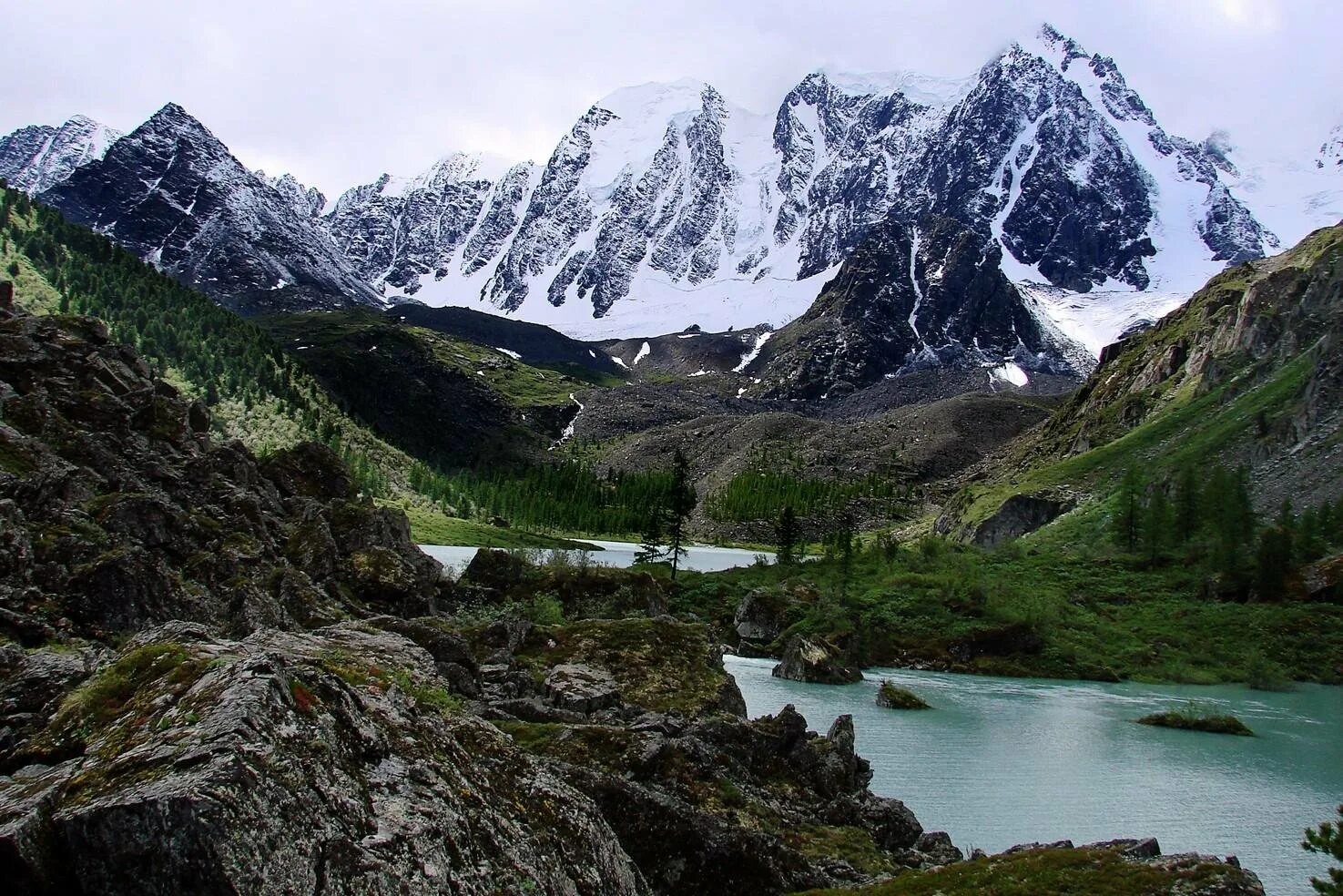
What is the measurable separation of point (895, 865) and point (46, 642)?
18512 mm

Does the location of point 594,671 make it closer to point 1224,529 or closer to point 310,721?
point 310,721

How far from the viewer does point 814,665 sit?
6556 centimetres

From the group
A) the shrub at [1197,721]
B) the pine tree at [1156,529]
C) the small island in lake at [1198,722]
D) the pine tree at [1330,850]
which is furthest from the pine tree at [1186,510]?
the pine tree at [1330,850]

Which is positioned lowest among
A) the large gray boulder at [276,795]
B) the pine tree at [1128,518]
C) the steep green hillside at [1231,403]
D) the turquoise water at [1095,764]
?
the turquoise water at [1095,764]

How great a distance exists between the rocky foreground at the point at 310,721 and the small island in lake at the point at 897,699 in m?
25.8

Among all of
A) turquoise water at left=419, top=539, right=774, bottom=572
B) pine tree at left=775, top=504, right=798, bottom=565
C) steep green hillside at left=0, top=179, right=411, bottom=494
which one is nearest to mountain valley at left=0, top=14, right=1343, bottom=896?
pine tree at left=775, top=504, right=798, bottom=565

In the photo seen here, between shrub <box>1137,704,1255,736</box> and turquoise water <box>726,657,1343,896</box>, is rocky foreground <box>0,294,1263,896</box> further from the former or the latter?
shrub <box>1137,704,1255,736</box>

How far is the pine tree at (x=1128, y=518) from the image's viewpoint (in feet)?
345

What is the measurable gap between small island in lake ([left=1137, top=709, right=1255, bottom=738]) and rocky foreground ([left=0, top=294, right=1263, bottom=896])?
37.9m

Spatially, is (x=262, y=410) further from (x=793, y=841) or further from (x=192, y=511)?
(x=793, y=841)

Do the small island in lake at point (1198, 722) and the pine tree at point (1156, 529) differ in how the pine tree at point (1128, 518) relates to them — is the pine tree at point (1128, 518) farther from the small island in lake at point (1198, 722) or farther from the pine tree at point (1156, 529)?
the small island in lake at point (1198, 722)

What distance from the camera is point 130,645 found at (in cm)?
1062

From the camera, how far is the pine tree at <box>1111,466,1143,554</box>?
105250 millimetres

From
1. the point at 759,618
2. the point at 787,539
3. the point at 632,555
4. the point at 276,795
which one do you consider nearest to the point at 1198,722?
the point at 759,618
